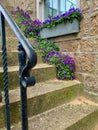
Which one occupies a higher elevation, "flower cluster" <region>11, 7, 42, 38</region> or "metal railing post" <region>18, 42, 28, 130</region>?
"flower cluster" <region>11, 7, 42, 38</region>

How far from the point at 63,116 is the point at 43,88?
38 cm

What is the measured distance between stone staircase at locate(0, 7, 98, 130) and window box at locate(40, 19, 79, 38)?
0.49 metres

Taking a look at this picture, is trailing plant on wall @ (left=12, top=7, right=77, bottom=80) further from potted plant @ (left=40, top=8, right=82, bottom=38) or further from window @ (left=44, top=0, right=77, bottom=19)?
window @ (left=44, top=0, right=77, bottom=19)

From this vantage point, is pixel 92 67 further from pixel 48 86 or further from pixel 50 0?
pixel 50 0

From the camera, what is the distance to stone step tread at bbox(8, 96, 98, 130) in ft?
4.62

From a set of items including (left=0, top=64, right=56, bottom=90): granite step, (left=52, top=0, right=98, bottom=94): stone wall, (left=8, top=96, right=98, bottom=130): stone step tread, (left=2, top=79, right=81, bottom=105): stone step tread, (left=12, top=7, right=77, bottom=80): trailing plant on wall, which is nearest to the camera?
(left=8, top=96, right=98, bottom=130): stone step tread

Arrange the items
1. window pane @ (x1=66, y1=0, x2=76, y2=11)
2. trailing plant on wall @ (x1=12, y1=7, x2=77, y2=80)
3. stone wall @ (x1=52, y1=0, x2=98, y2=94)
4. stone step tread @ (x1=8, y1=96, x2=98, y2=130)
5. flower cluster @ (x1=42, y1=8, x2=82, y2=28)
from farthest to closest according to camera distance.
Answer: window pane @ (x1=66, y1=0, x2=76, y2=11), trailing plant on wall @ (x1=12, y1=7, x2=77, y2=80), flower cluster @ (x1=42, y1=8, x2=82, y2=28), stone wall @ (x1=52, y1=0, x2=98, y2=94), stone step tread @ (x1=8, y1=96, x2=98, y2=130)

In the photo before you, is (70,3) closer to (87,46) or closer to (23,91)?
(87,46)

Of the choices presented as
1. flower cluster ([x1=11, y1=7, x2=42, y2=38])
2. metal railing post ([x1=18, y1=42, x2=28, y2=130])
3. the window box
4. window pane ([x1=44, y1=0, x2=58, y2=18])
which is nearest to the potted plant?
the window box

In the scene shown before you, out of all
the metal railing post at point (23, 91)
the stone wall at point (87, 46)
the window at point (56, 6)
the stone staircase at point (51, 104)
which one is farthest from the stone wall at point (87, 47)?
the metal railing post at point (23, 91)

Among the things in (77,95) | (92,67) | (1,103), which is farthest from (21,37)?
(77,95)

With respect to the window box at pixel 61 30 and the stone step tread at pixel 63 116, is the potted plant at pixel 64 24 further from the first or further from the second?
the stone step tread at pixel 63 116

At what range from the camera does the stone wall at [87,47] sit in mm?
1841

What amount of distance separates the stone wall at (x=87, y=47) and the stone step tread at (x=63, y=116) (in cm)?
22
